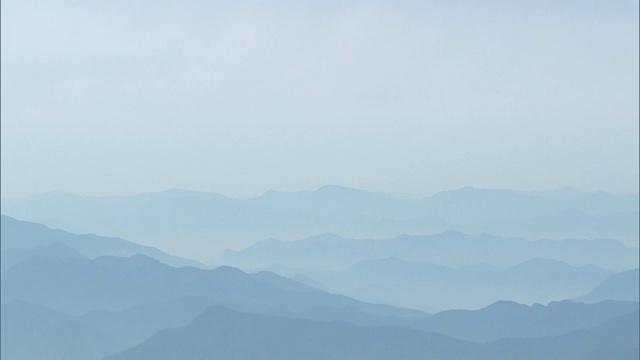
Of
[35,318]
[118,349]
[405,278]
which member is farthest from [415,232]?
[35,318]

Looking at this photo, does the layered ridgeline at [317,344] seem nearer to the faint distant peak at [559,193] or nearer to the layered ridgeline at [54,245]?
the layered ridgeline at [54,245]

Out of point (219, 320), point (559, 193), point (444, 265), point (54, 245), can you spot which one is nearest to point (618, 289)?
point (559, 193)

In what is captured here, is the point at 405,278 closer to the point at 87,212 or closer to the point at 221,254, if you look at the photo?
the point at 221,254

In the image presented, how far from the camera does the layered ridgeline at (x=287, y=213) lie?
4934mm

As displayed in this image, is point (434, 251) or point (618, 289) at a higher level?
point (434, 251)

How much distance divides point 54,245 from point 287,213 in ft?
4.98

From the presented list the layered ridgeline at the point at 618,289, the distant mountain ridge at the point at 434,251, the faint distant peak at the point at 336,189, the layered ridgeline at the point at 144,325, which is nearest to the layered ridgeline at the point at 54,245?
the layered ridgeline at the point at 144,325

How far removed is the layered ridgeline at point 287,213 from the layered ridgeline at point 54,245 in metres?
0.06

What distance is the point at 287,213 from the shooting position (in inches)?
199

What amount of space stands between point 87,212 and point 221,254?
900 millimetres

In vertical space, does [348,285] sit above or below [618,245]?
below

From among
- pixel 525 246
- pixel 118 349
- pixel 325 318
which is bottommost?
pixel 118 349

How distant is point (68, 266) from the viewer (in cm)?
496

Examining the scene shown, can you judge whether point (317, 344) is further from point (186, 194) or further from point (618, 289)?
point (618, 289)
